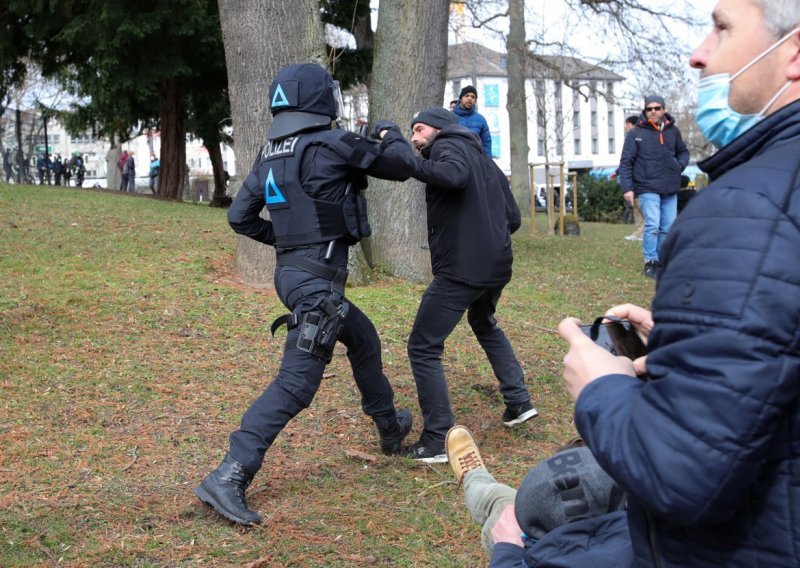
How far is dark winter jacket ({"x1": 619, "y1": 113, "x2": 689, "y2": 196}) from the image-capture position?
1114 centimetres

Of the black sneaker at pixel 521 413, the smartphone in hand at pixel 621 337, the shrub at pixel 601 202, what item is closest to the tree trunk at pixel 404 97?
the black sneaker at pixel 521 413

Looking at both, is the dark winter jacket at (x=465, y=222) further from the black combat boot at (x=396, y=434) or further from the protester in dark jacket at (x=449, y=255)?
the black combat boot at (x=396, y=434)

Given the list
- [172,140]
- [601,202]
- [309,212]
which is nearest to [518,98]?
[601,202]

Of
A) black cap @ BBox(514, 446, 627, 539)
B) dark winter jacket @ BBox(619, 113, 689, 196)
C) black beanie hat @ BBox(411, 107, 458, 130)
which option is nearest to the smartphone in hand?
black cap @ BBox(514, 446, 627, 539)

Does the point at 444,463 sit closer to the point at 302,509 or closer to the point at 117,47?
the point at 302,509

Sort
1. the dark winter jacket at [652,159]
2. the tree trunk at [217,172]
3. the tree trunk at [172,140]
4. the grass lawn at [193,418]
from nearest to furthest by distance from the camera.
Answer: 1. the grass lawn at [193,418]
2. the dark winter jacket at [652,159]
3. the tree trunk at [172,140]
4. the tree trunk at [217,172]

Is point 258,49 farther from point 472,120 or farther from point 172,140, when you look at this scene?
point 172,140

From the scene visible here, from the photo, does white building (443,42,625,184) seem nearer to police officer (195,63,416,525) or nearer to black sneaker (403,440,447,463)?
black sneaker (403,440,447,463)

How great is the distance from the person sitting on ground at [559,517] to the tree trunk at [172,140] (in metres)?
18.1

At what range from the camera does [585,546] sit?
234 centimetres

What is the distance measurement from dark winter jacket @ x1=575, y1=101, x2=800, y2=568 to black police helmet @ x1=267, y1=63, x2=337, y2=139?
340cm

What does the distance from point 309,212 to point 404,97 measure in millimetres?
5614

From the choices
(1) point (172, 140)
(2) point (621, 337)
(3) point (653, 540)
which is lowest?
(3) point (653, 540)

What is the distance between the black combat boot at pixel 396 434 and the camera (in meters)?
5.50
